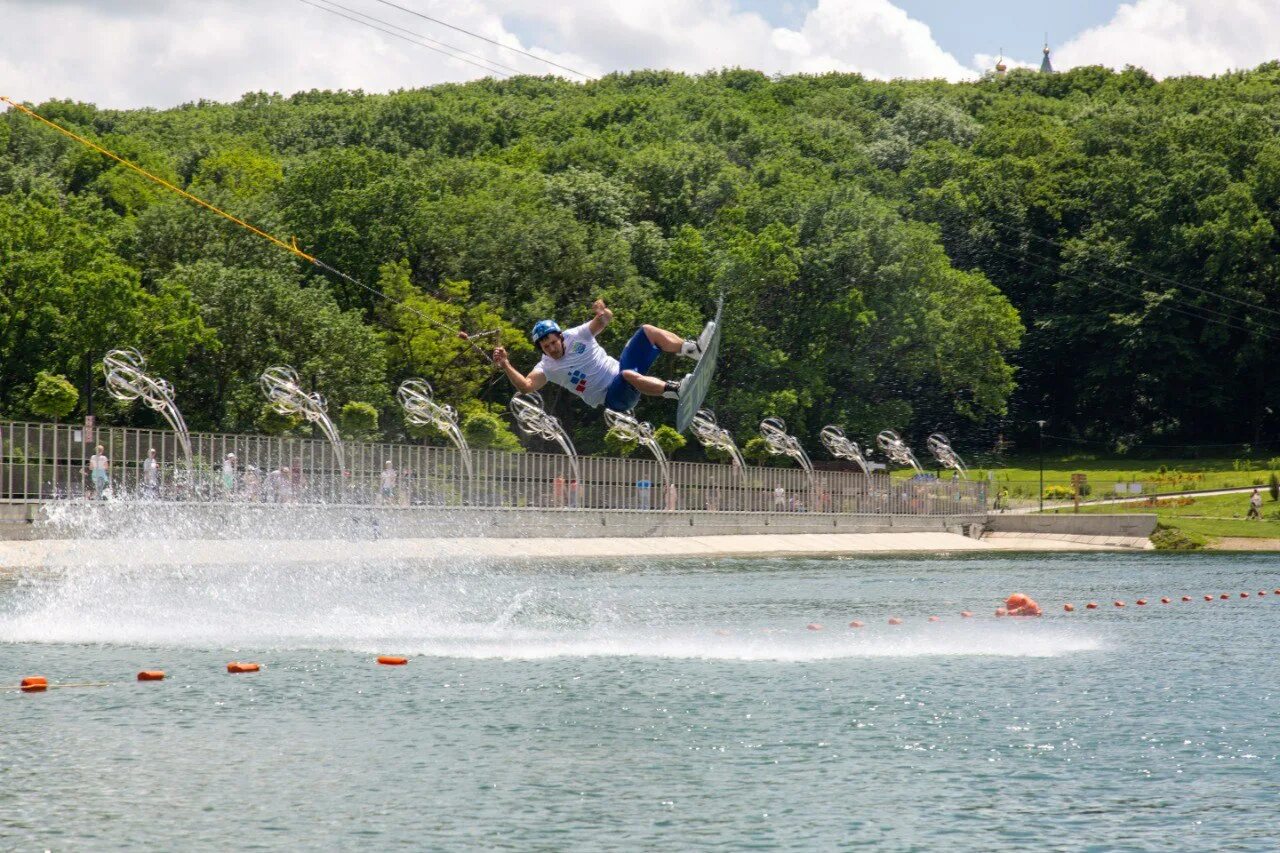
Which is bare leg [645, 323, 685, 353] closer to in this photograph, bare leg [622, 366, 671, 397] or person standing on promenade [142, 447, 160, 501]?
bare leg [622, 366, 671, 397]

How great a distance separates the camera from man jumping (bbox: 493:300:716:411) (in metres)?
22.9

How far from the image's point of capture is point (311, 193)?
91.5 m

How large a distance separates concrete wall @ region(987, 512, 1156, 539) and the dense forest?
14.0 metres

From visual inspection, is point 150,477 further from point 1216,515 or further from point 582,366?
point 1216,515

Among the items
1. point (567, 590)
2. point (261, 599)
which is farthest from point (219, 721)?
point (567, 590)

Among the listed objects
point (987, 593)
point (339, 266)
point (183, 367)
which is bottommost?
point (987, 593)

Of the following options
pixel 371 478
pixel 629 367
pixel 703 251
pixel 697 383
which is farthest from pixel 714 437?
pixel 629 367

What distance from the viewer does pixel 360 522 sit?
161ft

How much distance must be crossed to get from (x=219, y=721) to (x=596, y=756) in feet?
16.6

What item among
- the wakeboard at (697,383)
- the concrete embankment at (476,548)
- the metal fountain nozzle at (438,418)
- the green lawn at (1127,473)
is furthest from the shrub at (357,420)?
the green lawn at (1127,473)

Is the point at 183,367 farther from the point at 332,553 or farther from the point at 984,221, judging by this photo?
the point at 984,221

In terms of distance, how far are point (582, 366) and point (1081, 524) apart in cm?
5595

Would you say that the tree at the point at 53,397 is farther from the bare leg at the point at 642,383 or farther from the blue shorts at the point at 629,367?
the bare leg at the point at 642,383

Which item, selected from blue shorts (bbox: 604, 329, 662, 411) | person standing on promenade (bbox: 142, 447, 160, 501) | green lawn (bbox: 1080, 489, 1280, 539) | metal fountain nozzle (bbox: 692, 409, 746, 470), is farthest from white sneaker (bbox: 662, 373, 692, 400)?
green lawn (bbox: 1080, 489, 1280, 539)
